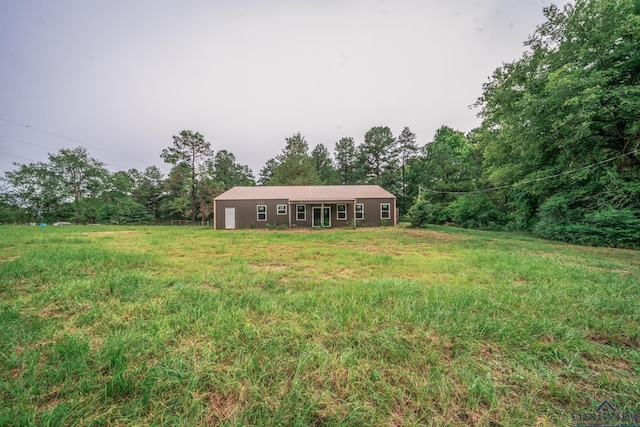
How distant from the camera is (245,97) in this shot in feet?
60.6

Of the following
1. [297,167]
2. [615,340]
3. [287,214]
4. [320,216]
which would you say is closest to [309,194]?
[320,216]

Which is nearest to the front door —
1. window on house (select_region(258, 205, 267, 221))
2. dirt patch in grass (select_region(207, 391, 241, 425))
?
window on house (select_region(258, 205, 267, 221))

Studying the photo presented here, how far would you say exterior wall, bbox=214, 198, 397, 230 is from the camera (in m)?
17.5

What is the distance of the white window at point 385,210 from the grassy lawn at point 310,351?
566 inches

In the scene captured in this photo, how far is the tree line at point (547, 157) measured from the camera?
9.43 meters

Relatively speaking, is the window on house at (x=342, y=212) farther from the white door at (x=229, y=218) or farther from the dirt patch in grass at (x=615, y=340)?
the dirt patch in grass at (x=615, y=340)

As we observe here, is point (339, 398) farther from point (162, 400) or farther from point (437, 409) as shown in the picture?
point (162, 400)

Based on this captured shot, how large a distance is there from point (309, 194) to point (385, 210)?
6.44m

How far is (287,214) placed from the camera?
1764cm

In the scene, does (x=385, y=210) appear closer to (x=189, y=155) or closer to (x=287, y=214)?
(x=287, y=214)

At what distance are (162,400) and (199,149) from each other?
90.5ft

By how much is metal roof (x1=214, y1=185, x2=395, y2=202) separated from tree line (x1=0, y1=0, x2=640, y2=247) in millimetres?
3819

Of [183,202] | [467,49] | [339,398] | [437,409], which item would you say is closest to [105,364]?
[339,398]

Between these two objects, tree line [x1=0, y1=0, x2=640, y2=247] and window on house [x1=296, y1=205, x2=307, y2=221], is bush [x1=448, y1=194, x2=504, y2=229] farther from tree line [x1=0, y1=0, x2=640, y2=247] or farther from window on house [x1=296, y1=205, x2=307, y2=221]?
window on house [x1=296, y1=205, x2=307, y2=221]
